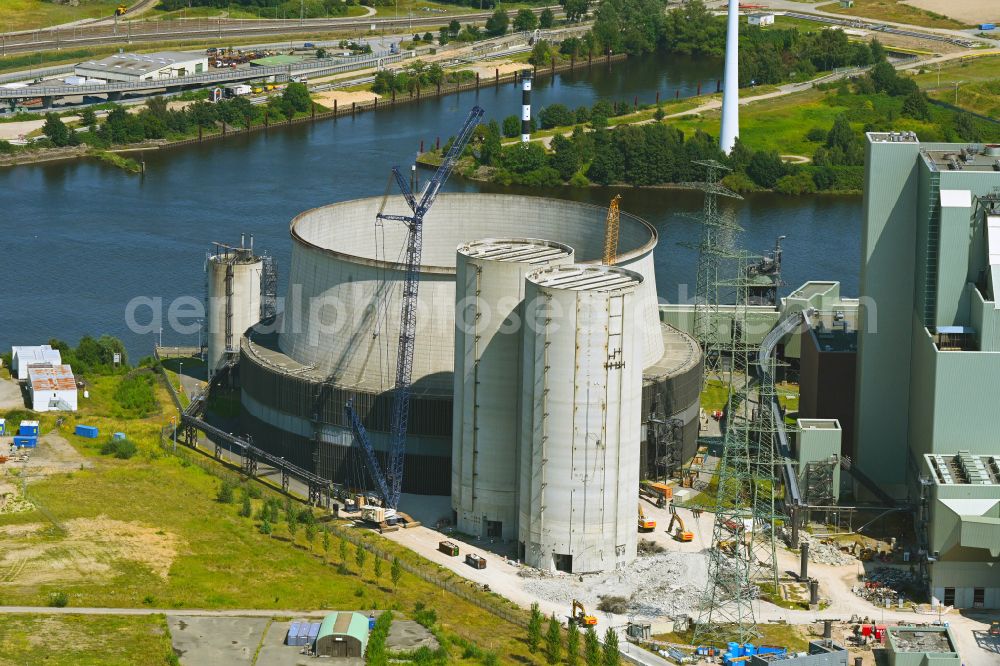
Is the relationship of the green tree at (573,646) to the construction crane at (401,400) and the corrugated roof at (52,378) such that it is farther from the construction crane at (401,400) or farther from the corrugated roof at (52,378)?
Answer: the corrugated roof at (52,378)

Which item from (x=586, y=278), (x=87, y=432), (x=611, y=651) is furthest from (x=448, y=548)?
(x=87, y=432)

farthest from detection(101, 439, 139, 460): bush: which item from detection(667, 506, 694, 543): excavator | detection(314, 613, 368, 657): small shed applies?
detection(667, 506, 694, 543): excavator

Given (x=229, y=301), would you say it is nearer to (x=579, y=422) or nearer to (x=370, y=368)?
(x=370, y=368)

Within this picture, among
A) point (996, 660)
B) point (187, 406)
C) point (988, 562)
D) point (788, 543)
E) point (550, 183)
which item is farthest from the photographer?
point (550, 183)

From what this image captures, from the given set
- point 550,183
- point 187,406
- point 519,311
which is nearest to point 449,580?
point 519,311

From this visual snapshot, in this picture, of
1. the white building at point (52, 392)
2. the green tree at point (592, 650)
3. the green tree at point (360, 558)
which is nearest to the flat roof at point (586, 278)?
the green tree at point (360, 558)

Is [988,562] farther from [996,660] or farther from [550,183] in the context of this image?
[550,183]
